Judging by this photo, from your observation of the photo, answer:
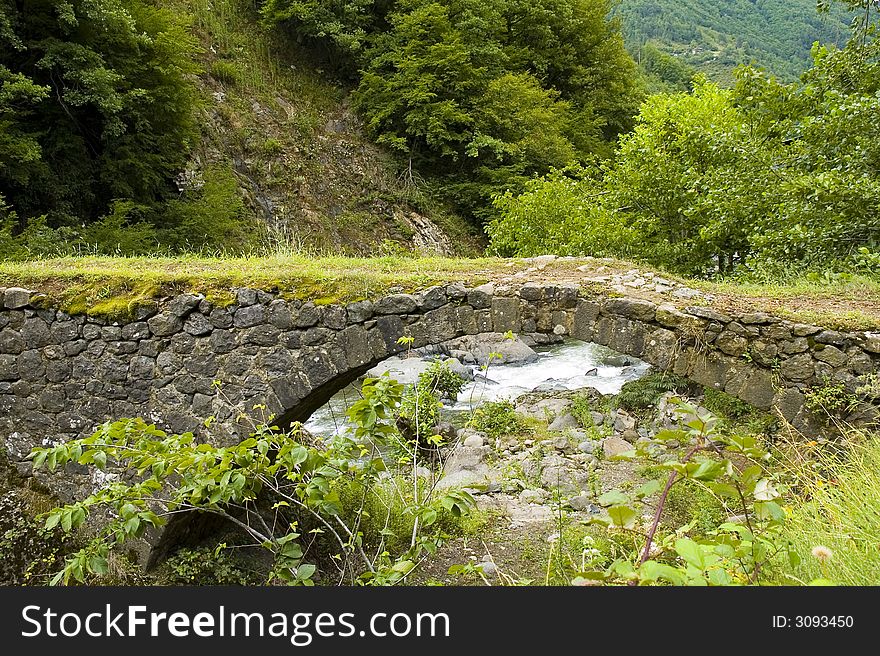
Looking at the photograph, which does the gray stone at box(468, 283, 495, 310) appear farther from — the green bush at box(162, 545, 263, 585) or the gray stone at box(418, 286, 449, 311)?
the green bush at box(162, 545, 263, 585)

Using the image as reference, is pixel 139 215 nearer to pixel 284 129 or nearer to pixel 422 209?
pixel 284 129

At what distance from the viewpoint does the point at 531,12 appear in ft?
70.2

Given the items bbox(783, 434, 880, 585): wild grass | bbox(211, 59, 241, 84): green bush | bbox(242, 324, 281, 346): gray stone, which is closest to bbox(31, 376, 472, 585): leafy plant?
bbox(783, 434, 880, 585): wild grass

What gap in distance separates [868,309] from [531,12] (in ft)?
65.2

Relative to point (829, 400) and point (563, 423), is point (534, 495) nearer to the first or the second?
point (563, 423)

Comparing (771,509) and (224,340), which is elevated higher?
(771,509)

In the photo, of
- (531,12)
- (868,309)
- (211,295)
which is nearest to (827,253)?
(868,309)

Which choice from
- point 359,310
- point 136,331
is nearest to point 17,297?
point 136,331

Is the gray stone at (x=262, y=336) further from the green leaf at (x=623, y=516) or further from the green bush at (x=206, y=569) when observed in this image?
the green leaf at (x=623, y=516)

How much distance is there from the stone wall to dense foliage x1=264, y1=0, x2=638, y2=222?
12.8 m

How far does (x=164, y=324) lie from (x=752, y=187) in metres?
7.53

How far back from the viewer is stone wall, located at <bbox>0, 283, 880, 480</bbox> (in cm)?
465

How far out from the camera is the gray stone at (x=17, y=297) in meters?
5.19

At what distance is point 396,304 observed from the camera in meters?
4.92
